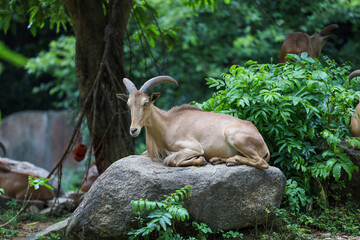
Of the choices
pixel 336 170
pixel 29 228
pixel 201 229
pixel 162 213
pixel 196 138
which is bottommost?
pixel 29 228

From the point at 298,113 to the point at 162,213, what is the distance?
8.63ft

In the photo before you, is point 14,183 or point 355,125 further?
point 14,183

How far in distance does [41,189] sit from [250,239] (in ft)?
16.4

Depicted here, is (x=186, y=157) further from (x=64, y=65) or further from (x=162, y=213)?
(x=64, y=65)

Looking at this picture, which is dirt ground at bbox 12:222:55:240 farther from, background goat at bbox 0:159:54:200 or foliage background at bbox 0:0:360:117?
foliage background at bbox 0:0:360:117

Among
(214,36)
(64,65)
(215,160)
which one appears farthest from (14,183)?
(214,36)

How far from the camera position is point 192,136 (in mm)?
4930

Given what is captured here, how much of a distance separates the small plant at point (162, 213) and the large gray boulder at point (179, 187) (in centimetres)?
12

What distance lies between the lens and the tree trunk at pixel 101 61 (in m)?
7.11

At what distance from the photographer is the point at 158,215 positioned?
412 cm

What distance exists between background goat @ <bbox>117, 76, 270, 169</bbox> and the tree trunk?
2.20m

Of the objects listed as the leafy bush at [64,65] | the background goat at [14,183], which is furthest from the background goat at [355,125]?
the leafy bush at [64,65]

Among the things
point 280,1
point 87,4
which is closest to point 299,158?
point 87,4

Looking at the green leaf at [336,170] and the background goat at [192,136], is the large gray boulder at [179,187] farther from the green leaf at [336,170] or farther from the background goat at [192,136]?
the green leaf at [336,170]
